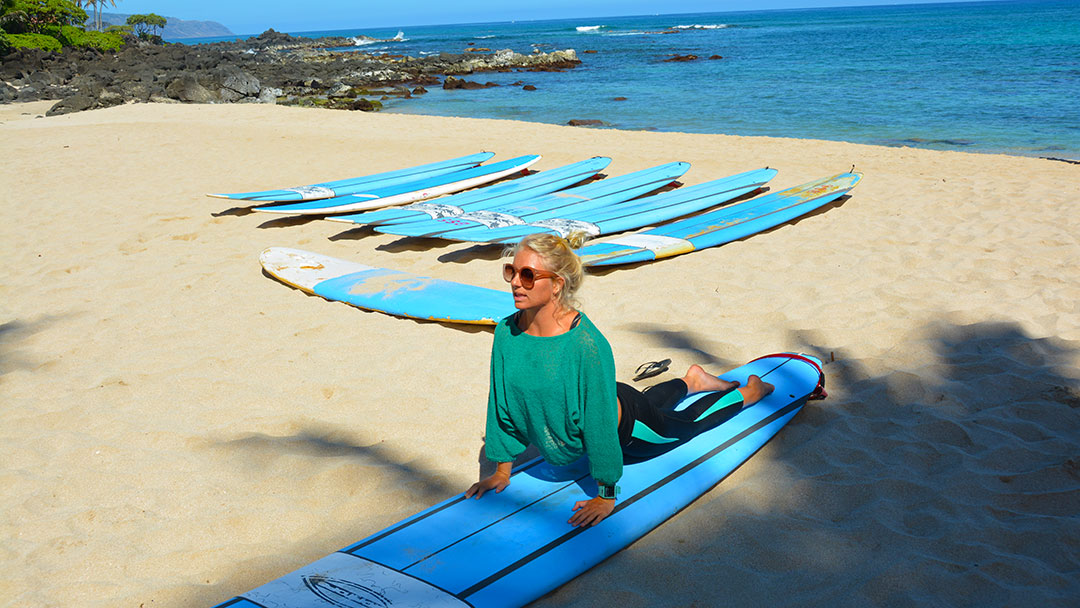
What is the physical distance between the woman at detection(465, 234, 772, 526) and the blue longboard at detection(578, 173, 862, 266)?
246 cm

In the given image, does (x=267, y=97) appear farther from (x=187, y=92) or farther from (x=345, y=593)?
(x=345, y=593)

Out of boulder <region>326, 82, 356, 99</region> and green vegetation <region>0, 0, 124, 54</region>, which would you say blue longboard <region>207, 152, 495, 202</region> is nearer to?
boulder <region>326, 82, 356, 99</region>

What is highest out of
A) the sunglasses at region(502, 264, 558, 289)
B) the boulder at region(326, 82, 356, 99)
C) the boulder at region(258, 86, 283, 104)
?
the boulder at region(326, 82, 356, 99)

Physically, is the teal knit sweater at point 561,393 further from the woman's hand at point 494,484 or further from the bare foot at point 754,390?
the bare foot at point 754,390

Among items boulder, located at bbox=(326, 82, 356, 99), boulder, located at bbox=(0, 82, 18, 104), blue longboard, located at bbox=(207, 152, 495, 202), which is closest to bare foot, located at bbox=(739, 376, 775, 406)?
blue longboard, located at bbox=(207, 152, 495, 202)

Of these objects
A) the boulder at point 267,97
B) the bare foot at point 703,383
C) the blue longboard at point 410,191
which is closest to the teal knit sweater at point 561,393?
the bare foot at point 703,383

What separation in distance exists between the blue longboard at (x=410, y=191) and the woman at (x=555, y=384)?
493 centimetres

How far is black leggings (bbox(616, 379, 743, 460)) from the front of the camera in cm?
236

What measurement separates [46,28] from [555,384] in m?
36.7

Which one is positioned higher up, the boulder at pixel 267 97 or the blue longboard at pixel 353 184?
Answer: the boulder at pixel 267 97

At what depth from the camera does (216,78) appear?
19.8 m

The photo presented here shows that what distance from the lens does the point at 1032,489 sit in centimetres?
251

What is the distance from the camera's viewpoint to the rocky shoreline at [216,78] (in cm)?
1786

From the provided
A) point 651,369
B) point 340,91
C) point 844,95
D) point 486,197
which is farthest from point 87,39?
point 651,369
